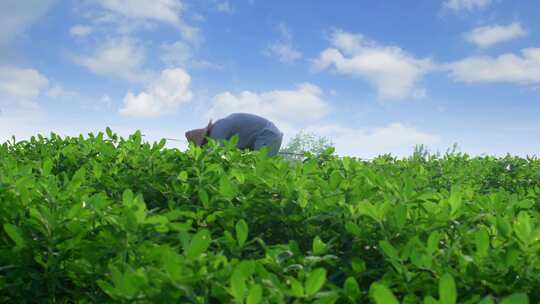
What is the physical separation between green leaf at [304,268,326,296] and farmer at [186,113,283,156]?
6935mm

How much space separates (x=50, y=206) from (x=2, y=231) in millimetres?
322

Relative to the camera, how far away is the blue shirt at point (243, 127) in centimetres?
870

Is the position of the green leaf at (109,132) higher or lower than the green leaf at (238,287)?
higher

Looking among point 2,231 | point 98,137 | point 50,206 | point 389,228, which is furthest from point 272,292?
point 98,137

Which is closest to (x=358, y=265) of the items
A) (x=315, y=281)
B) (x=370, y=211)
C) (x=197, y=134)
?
(x=370, y=211)

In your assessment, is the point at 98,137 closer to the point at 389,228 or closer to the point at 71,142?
the point at 71,142

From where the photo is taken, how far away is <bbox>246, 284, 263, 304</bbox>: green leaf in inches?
62.2

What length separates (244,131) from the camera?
912cm

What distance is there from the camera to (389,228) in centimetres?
234

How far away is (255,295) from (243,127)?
24.8 ft

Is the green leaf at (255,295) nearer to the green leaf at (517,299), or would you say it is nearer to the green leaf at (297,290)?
the green leaf at (297,290)

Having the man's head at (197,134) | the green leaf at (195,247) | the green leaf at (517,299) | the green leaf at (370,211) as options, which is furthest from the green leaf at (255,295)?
the man's head at (197,134)

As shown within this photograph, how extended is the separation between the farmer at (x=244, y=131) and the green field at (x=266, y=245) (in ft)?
16.9

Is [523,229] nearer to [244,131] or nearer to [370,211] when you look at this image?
[370,211]
